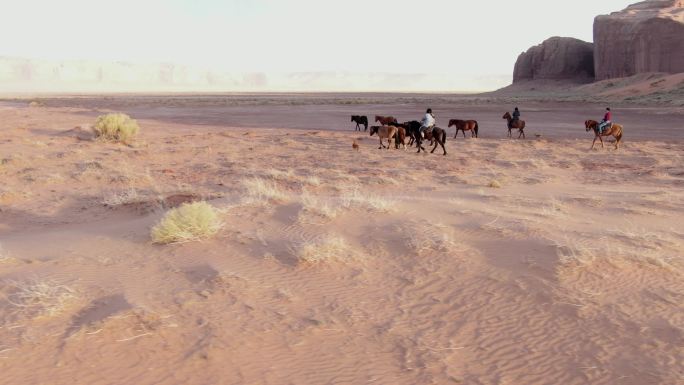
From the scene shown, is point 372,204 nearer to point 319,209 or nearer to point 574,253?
point 319,209

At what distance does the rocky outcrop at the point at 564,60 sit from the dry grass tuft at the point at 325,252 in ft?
311

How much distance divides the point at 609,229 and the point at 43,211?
1125 cm

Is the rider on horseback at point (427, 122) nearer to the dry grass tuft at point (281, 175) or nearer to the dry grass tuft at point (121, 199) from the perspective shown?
the dry grass tuft at point (281, 175)

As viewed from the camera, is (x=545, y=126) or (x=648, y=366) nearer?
(x=648, y=366)

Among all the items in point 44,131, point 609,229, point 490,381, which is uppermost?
point 44,131

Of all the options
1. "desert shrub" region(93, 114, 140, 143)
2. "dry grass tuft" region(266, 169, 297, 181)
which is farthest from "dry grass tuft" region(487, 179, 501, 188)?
"desert shrub" region(93, 114, 140, 143)

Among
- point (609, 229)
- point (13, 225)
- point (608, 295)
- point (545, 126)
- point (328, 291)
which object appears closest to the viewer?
point (608, 295)

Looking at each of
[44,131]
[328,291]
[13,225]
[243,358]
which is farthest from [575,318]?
[44,131]

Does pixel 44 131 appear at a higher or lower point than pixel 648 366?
higher

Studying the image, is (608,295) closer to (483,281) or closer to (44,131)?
(483,281)

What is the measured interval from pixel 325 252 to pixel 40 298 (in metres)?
3.31

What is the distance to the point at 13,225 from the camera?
10914 mm

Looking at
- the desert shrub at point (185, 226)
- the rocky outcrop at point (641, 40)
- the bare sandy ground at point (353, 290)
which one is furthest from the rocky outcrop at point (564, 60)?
the desert shrub at point (185, 226)

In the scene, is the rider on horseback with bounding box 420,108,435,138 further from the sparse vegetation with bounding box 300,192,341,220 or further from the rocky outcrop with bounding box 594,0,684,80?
the rocky outcrop with bounding box 594,0,684,80
